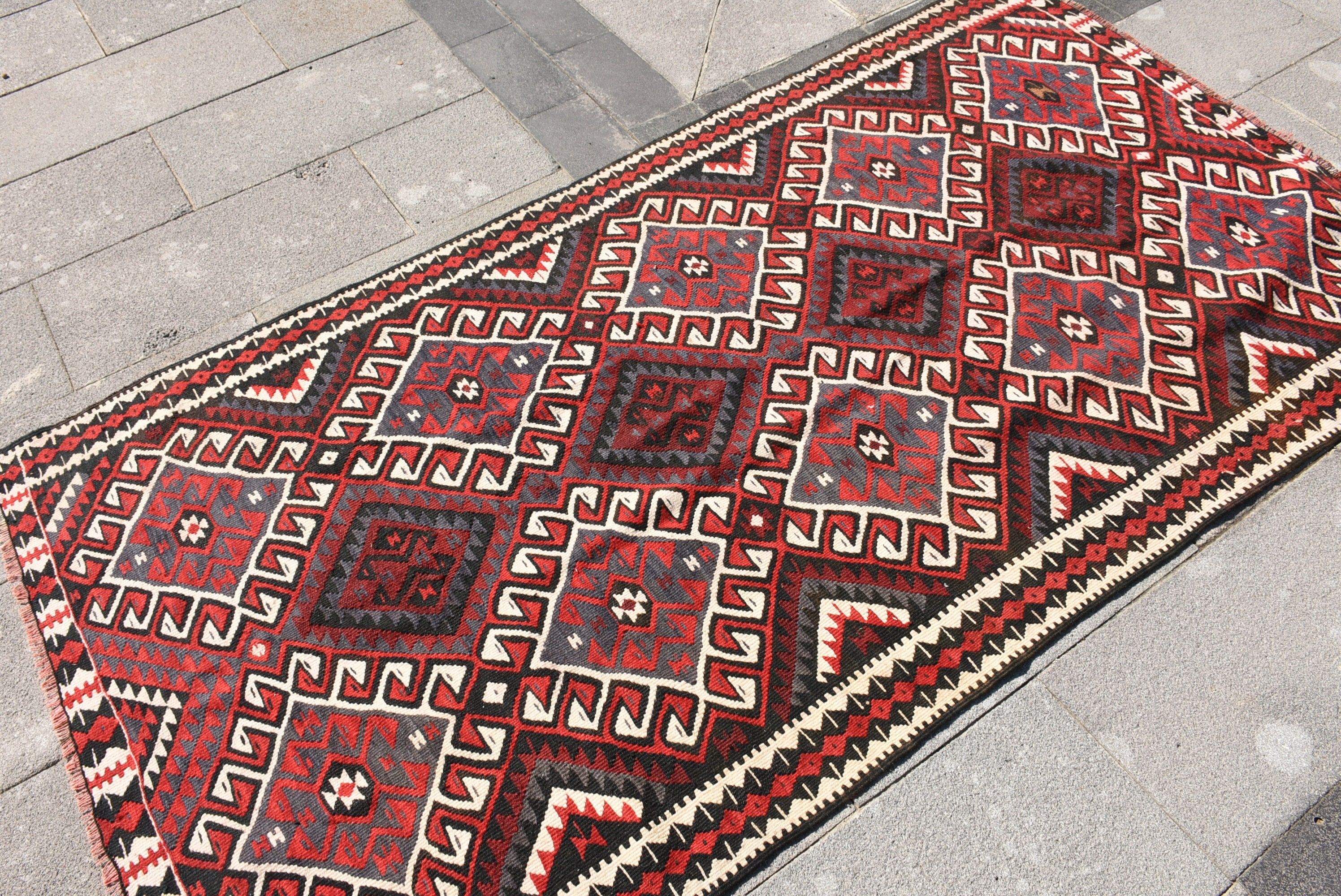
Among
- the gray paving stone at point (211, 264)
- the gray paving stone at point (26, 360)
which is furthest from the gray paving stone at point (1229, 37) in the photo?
the gray paving stone at point (26, 360)

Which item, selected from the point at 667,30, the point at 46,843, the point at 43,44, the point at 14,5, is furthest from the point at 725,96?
the point at 14,5

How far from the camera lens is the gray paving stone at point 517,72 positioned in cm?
435

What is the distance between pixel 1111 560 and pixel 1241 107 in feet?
8.45

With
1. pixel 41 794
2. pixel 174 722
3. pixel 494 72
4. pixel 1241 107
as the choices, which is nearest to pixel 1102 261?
pixel 1241 107

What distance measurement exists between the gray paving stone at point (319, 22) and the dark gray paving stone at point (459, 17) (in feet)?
0.33

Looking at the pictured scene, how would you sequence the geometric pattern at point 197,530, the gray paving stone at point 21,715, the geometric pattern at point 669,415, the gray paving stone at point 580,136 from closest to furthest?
the gray paving stone at point 21,715 → the geometric pattern at point 197,530 → the geometric pattern at point 669,415 → the gray paving stone at point 580,136

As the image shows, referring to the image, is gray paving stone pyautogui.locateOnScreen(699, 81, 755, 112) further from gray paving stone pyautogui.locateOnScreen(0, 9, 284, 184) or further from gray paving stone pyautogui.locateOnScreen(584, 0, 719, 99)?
gray paving stone pyautogui.locateOnScreen(0, 9, 284, 184)

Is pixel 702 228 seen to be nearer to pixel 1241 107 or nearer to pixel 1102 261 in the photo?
pixel 1102 261

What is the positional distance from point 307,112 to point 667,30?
184 centimetres

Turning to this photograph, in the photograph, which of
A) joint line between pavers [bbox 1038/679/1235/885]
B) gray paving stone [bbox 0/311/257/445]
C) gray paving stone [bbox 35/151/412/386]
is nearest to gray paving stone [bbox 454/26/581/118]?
gray paving stone [bbox 35/151/412/386]

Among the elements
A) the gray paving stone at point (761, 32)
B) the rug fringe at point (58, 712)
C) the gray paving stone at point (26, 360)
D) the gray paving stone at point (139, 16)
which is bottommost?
the rug fringe at point (58, 712)

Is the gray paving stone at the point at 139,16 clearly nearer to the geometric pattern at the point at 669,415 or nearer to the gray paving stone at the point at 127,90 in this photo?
the gray paving stone at the point at 127,90

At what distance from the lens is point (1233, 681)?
268 cm

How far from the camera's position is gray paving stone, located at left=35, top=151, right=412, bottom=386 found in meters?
3.62
